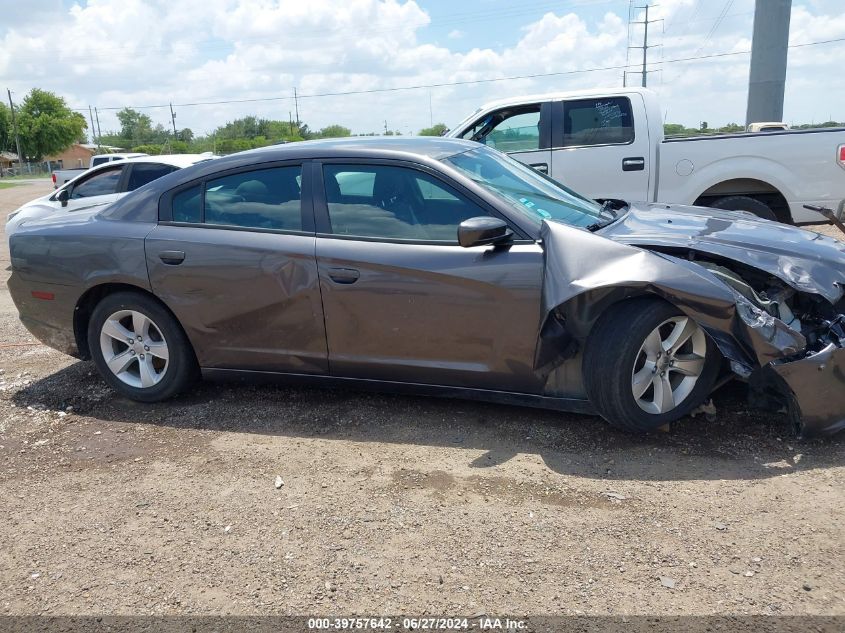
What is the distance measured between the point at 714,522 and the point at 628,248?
4.45 ft

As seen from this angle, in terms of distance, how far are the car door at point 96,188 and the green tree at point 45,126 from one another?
3358 inches

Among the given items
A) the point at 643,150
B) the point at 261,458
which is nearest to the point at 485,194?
the point at 261,458

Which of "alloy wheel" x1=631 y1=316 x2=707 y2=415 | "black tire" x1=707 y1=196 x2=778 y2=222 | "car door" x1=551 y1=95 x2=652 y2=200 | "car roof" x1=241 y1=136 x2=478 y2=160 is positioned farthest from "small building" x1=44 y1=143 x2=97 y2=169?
"alloy wheel" x1=631 y1=316 x2=707 y2=415

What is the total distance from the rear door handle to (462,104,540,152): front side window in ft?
3.36

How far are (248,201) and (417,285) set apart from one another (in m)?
1.27

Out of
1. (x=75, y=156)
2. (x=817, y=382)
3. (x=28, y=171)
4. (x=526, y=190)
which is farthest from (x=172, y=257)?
(x=75, y=156)

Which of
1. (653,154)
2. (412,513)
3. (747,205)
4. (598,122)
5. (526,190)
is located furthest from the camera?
(598,122)

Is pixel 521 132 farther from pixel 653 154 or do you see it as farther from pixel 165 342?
pixel 165 342

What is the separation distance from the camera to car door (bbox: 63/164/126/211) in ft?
32.5

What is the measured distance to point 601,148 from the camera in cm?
802

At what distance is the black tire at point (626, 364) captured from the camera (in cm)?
351

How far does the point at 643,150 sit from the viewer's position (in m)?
7.89

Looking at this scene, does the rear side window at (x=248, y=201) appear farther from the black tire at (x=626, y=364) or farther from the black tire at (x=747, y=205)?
the black tire at (x=747, y=205)

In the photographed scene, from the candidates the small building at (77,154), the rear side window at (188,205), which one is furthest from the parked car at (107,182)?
the small building at (77,154)
